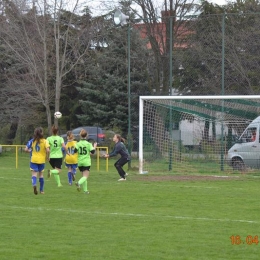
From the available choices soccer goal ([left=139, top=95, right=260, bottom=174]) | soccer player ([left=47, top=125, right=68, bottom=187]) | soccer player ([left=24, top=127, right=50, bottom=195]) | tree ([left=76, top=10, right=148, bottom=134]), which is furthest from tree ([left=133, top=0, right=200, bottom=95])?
soccer player ([left=24, top=127, right=50, bottom=195])

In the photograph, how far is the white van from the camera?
2686 cm

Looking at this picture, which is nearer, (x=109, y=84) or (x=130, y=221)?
(x=130, y=221)

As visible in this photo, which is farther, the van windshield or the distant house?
the distant house

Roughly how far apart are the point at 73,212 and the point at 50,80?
96.0 ft

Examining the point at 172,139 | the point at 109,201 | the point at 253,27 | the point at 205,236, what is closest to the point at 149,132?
the point at 172,139

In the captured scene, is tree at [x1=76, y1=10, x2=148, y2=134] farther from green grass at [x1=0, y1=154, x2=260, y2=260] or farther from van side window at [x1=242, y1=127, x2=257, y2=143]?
green grass at [x1=0, y1=154, x2=260, y2=260]

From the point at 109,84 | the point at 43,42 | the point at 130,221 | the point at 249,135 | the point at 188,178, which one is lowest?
the point at 130,221

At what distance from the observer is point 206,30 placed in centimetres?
3019

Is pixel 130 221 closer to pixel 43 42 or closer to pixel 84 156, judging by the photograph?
pixel 84 156

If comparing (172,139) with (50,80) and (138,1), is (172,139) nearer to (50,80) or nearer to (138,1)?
(138,1)

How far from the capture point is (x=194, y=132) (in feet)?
89.8

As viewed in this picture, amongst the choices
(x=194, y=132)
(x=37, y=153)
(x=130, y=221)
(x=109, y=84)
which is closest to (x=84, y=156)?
(x=37, y=153)

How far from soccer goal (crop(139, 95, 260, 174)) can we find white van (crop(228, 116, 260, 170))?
19cm

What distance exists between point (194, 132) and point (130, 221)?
1426cm
